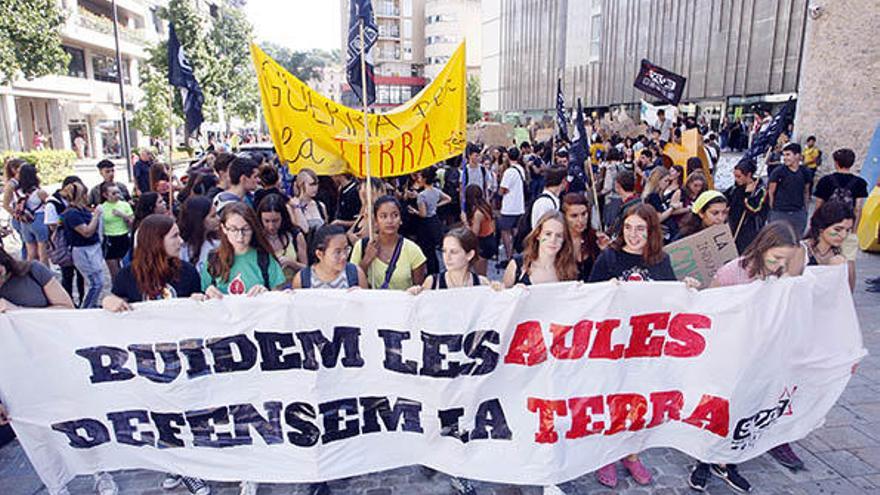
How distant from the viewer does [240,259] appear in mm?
3930

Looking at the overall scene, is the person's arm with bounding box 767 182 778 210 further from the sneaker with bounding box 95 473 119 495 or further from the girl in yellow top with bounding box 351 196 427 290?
the sneaker with bounding box 95 473 119 495

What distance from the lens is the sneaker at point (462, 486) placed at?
11.8 ft

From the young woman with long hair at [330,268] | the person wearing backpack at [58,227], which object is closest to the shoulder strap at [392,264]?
the young woman with long hair at [330,268]

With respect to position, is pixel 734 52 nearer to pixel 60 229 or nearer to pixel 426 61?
pixel 60 229

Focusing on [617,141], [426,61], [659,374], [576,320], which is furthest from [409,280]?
[426,61]

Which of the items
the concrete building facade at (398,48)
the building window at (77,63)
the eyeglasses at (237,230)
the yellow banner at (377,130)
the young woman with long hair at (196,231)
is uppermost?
the concrete building facade at (398,48)

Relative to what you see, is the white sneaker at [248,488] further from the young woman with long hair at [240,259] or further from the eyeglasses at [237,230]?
the eyeglasses at [237,230]

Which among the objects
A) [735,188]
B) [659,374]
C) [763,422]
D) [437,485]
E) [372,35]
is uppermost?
[372,35]

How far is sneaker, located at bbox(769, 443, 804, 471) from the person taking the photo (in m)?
3.84

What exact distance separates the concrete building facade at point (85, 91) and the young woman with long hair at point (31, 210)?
25.2 meters

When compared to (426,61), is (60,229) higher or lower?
lower

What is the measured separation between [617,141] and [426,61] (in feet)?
219

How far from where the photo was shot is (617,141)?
63.4ft

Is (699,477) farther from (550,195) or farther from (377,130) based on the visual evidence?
(377,130)
